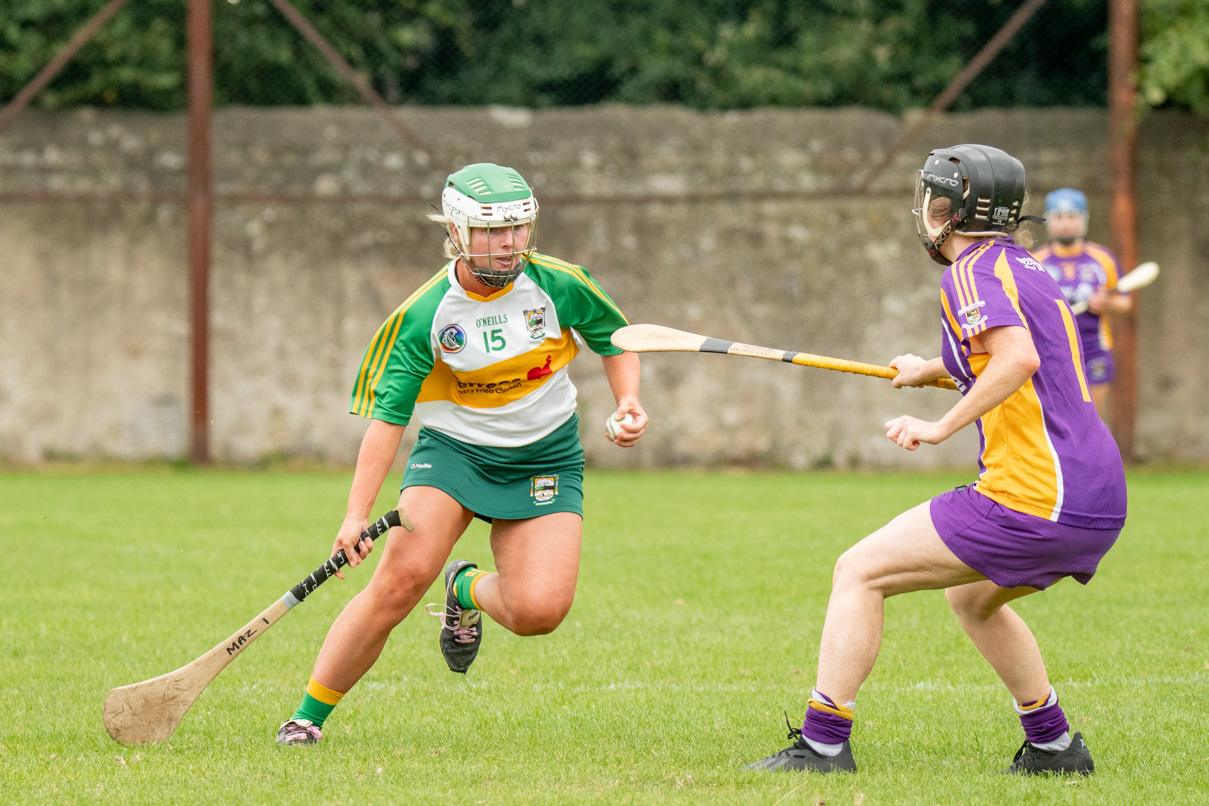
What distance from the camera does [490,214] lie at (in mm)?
4379

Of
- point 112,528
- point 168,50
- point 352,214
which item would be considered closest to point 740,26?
point 352,214

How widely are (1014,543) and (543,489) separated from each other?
166 centimetres

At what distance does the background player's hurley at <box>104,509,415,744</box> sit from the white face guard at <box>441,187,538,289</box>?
810 mm

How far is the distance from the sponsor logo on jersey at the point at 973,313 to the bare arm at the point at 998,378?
0.05 m

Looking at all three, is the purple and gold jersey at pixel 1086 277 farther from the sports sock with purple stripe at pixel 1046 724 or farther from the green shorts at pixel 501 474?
the sports sock with purple stripe at pixel 1046 724

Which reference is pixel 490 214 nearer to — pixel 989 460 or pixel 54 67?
pixel 989 460

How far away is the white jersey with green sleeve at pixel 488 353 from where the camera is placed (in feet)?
14.7

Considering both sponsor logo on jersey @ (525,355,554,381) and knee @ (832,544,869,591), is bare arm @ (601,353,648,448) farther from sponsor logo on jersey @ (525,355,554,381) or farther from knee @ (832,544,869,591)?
knee @ (832,544,869,591)

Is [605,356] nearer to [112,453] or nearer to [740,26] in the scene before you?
[112,453]

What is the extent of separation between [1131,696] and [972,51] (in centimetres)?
1076

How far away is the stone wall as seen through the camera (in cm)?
1279

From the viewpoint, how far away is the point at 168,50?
13445 millimetres

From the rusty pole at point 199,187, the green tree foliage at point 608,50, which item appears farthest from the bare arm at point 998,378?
the green tree foliage at point 608,50

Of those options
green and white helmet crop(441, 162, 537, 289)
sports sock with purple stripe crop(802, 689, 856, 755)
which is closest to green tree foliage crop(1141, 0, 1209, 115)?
green and white helmet crop(441, 162, 537, 289)
